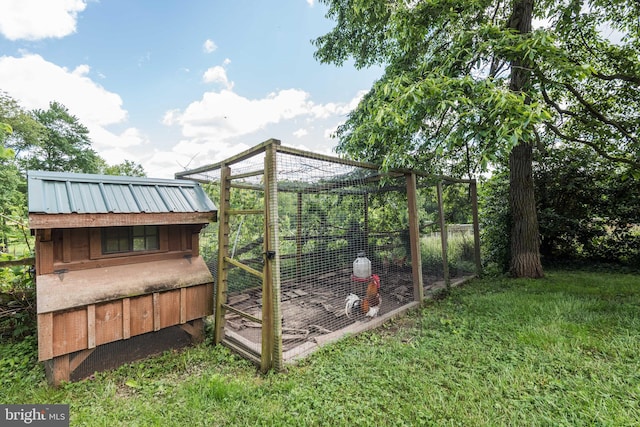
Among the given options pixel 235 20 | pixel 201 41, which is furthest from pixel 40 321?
pixel 201 41

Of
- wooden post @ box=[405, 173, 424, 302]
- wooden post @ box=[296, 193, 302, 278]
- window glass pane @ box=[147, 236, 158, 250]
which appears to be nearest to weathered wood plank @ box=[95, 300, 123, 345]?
window glass pane @ box=[147, 236, 158, 250]

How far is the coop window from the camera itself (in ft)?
8.68

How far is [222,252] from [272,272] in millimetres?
906

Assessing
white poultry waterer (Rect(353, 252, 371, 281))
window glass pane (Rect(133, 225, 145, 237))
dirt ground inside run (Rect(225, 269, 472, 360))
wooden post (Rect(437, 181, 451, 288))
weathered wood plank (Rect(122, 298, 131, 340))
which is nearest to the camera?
weathered wood plank (Rect(122, 298, 131, 340))

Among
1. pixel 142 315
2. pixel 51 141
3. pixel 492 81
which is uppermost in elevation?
pixel 51 141

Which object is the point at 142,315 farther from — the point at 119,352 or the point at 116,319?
the point at 119,352

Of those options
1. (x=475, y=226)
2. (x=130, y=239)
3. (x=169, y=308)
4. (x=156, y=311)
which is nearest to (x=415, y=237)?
(x=475, y=226)

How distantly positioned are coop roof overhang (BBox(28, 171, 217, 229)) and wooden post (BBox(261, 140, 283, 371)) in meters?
1.05

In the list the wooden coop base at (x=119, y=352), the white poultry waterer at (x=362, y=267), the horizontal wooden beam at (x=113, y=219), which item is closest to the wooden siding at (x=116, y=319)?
the wooden coop base at (x=119, y=352)

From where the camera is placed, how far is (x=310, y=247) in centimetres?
355

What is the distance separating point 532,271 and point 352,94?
5721 mm

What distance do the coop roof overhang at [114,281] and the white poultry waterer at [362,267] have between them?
6.20ft
